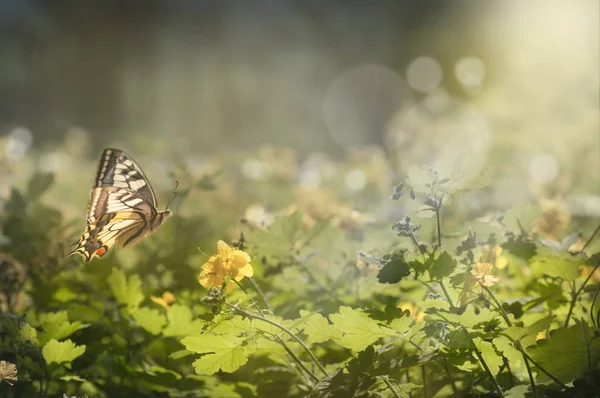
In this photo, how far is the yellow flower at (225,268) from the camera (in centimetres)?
132

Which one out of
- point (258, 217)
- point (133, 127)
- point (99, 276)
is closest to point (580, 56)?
point (258, 217)

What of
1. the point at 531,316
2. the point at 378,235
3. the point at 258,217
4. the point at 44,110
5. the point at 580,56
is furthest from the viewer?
the point at 44,110

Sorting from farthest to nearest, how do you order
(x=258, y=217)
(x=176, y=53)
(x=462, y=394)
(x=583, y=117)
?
(x=176, y=53) < (x=583, y=117) < (x=258, y=217) < (x=462, y=394)

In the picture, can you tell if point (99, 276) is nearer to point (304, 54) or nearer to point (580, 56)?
point (580, 56)

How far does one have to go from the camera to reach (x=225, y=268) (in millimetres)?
1324

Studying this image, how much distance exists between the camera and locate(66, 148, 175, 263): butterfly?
2076 millimetres

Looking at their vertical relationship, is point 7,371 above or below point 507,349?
above

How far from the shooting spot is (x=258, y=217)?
7.20 feet

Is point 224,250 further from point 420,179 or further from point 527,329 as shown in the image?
point 527,329

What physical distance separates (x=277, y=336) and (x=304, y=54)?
2001cm

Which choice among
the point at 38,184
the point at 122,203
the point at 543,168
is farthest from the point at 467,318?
the point at 543,168

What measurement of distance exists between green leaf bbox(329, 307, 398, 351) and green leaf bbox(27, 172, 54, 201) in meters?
1.66

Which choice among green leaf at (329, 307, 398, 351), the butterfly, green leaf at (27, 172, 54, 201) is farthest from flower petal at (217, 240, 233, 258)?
green leaf at (27, 172, 54, 201)

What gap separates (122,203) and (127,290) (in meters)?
0.38
